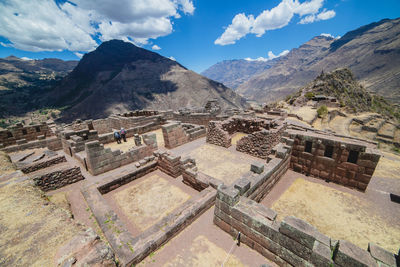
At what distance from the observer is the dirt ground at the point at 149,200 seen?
650 cm

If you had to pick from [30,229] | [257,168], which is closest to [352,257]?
[257,168]

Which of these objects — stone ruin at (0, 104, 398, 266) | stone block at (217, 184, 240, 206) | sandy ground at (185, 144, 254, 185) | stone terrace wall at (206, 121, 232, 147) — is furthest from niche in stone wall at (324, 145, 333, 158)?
stone terrace wall at (206, 121, 232, 147)

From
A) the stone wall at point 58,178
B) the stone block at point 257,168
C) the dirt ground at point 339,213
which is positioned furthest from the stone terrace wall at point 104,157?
the dirt ground at point 339,213

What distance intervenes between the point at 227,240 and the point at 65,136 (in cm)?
1305

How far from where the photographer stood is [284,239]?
13.2 feet

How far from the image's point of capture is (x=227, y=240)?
5.12 m

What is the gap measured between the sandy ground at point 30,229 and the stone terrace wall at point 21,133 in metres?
11.8

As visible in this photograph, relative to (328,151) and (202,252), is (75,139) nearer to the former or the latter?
(202,252)

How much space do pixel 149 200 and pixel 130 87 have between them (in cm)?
8595

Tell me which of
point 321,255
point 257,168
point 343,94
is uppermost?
point 343,94

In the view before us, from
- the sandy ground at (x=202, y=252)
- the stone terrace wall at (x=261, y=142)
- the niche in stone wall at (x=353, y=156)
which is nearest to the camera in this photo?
the sandy ground at (x=202, y=252)

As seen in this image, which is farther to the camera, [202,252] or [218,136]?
[218,136]

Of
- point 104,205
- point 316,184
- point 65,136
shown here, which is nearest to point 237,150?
point 316,184

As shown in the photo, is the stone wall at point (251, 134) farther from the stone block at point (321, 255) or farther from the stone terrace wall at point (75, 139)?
the stone terrace wall at point (75, 139)
